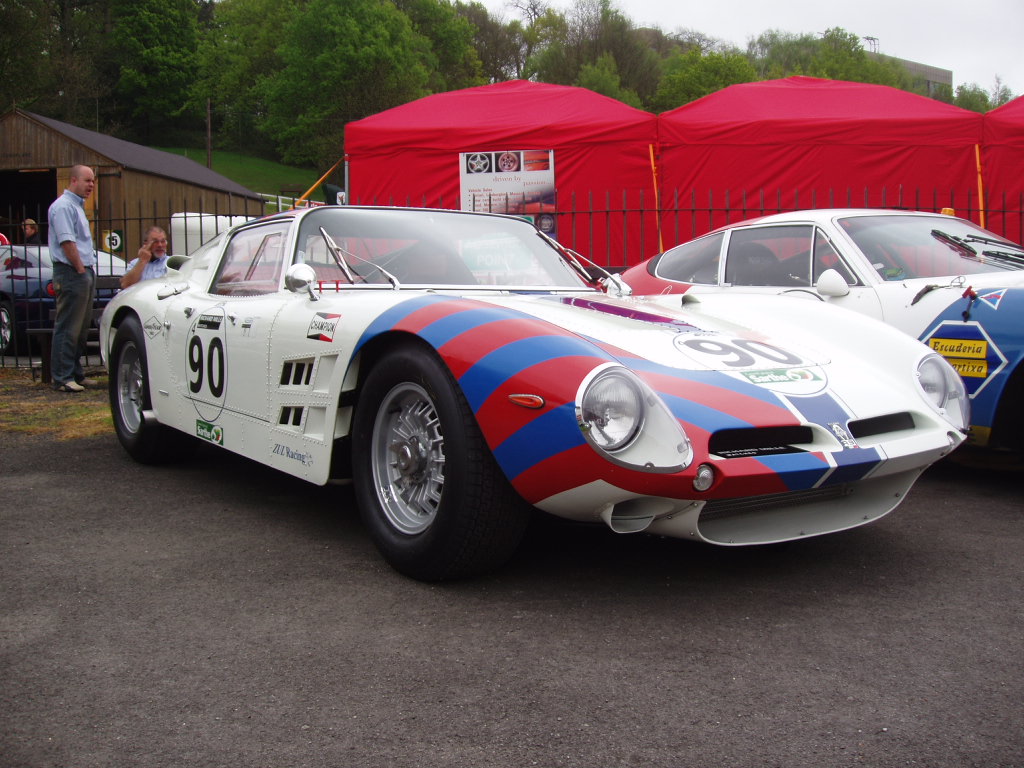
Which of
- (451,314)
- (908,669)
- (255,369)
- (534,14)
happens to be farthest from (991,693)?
(534,14)

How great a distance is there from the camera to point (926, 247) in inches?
190

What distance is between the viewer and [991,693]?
80.7 inches

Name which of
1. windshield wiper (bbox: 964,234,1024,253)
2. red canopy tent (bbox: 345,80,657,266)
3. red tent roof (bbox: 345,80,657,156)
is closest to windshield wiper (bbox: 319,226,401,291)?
windshield wiper (bbox: 964,234,1024,253)

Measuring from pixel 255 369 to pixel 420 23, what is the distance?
61.5m

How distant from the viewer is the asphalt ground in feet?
6.03

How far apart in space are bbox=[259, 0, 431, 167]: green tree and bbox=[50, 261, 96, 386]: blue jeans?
148ft

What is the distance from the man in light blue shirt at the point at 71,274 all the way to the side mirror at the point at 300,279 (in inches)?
177

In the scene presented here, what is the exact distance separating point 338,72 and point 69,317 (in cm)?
4771

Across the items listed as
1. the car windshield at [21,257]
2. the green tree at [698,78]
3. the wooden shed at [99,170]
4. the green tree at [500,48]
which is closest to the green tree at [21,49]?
the wooden shed at [99,170]

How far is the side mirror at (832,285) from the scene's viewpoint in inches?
176

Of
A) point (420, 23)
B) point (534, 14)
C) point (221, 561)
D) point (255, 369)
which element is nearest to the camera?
point (221, 561)

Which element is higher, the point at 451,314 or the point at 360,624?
the point at 451,314

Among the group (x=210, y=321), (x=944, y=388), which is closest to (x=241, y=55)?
(x=210, y=321)

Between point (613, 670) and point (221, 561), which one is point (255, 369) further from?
point (613, 670)
